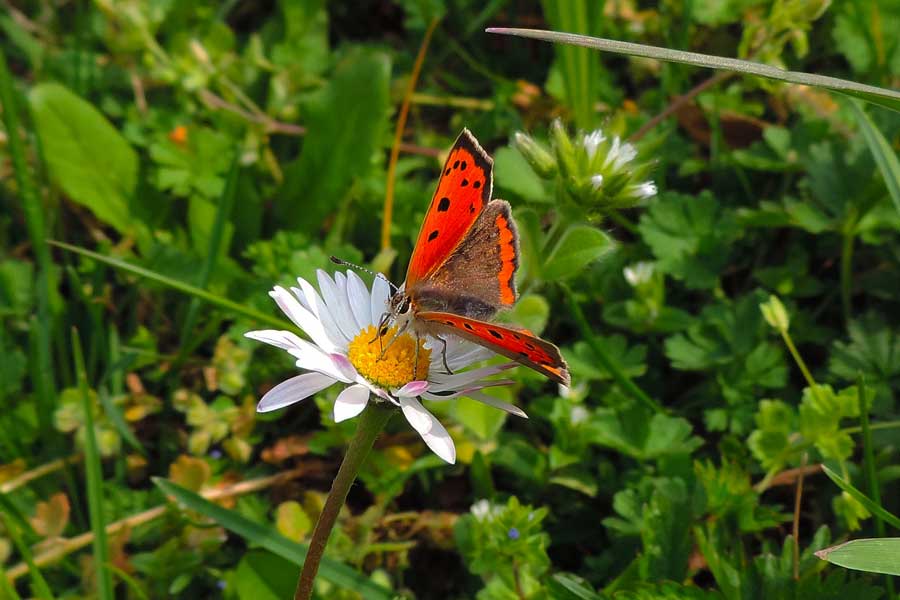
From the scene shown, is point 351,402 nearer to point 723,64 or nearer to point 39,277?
point 723,64

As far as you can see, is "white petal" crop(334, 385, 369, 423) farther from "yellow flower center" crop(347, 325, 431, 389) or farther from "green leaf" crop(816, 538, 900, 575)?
"green leaf" crop(816, 538, 900, 575)

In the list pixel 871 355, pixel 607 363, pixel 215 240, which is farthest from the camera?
pixel 215 240

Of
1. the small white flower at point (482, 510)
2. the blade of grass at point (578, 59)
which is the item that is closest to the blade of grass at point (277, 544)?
the small white flower at point (482, 510)

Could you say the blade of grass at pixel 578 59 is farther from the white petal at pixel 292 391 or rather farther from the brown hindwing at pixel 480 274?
the white petal at pixel 292 391

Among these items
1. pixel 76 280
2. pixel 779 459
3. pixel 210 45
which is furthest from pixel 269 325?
pixel 210 45

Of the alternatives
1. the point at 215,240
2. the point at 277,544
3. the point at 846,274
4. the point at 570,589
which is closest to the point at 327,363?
the point at 277,544
